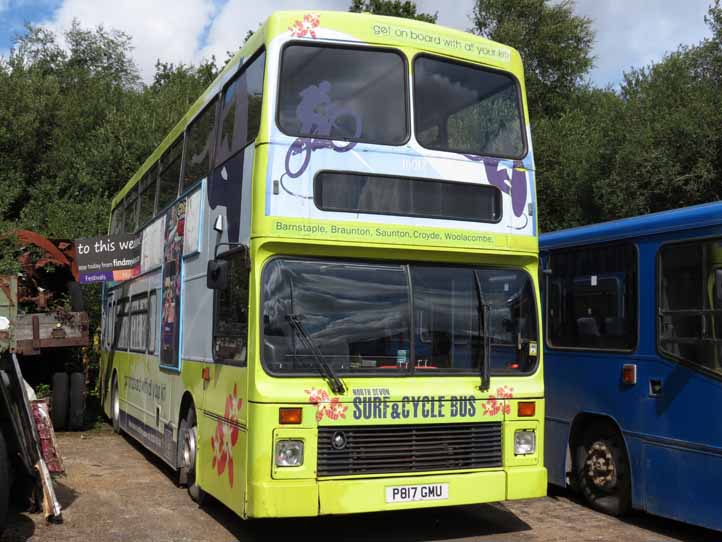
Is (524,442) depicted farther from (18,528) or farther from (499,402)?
(18,528)

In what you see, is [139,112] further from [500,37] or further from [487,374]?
[487,374]

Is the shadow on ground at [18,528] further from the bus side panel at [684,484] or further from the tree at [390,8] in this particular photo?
the tree at [390,8]

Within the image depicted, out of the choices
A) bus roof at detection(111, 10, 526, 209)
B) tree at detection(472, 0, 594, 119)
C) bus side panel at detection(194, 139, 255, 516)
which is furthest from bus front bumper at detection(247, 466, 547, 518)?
tree at detection(472, 0, 594, 119)

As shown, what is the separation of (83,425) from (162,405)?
5.88m

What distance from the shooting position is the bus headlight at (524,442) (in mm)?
7098

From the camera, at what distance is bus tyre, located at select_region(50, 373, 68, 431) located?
562 inches

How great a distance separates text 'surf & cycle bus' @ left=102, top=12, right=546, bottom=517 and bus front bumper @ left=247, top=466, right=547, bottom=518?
13 millimetres

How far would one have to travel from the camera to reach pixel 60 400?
47.3 feet

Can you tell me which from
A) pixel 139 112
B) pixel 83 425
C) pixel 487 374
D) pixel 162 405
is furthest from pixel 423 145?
pixel 139 112

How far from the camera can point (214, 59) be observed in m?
44.0

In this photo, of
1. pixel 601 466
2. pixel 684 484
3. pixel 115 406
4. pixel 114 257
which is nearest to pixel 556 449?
pixel 601 466

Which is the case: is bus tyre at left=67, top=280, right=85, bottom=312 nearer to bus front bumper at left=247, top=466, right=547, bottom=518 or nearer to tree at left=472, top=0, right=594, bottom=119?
bus front bumper at left=247, top=466, right=547, bottom=518

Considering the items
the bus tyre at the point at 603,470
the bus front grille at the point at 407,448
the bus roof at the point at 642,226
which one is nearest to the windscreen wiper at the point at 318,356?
the bus front grille at the point at 407,448

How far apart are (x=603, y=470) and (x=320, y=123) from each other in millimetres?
4356
